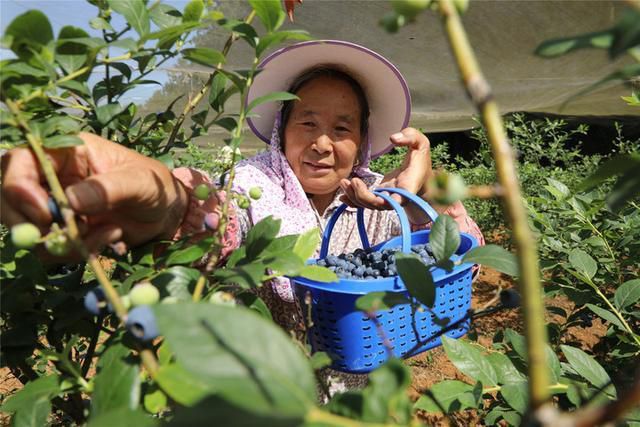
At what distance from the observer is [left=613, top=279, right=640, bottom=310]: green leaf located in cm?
107

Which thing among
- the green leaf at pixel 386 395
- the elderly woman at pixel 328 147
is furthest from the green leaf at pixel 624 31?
the elderly woman at pixel 328 147

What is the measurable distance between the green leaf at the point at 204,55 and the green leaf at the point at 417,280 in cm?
37

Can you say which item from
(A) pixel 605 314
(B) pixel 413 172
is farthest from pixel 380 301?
(B) pixel 413 172

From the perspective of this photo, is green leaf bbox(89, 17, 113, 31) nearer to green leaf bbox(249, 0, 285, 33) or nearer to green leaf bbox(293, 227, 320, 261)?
green leaf bbox(249, 0, 285, 33)

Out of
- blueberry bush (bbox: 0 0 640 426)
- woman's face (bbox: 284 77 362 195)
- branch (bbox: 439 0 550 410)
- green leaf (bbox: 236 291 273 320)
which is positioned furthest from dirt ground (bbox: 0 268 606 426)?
branch (bbox: 439 0 550 410)

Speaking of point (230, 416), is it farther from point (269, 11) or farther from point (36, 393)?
point (269, 11)

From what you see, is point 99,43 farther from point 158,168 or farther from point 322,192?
point 322,192

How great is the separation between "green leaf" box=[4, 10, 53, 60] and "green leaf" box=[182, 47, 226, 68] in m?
0.17

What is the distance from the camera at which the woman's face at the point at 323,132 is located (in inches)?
62.6

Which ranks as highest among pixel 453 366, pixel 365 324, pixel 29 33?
pixel 29 33

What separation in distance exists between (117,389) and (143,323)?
0.06 meters

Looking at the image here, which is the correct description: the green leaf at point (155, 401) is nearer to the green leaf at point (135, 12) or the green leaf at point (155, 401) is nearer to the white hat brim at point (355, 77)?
the green leaf at point (135, 12)

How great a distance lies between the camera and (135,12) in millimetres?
681

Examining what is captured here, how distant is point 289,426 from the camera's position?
0.76 ft
